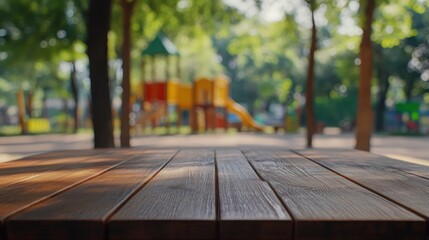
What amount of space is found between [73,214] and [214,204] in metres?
0.36

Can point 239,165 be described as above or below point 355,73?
below

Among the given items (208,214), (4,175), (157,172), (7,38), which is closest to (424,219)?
(208,214)

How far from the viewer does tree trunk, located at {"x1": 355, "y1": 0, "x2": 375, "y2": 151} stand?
8.30 meters

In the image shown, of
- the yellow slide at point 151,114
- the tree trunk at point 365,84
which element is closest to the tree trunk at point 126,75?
the tree trunk at point 365,84

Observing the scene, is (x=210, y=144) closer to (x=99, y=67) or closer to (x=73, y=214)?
(x=99, y=67)

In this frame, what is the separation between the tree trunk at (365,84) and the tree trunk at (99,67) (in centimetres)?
415

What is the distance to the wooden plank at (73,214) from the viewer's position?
114 cm

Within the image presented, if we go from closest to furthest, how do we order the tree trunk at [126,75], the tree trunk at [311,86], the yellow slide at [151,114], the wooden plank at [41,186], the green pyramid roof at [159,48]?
the wooden plank at [41,186] → the tree trunk at [126,75] → the tree trunk at [311,86] → the green pyramid roof at [159,48] → the yellow slide at [151,114]

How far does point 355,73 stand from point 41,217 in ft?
79.0

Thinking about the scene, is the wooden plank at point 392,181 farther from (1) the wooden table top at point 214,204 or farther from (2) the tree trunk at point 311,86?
(2) the tree trunk at point 311,86

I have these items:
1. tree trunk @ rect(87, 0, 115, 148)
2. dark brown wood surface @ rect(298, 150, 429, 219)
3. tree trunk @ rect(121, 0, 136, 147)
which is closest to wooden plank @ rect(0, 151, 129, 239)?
dark brown wood surface @ rect(298, 150, 429, 219)

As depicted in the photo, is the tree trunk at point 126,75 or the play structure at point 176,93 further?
the play structure at point 176,93

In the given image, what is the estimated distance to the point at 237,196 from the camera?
4.83ft
